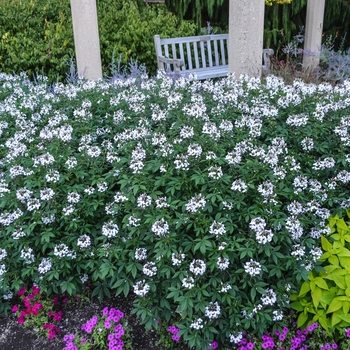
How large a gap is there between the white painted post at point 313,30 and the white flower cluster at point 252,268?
18.4 feet

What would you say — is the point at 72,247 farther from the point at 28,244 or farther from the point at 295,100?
the point at 295,100

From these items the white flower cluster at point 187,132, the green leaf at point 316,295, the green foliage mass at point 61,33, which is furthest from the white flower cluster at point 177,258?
the green foliage mass at point 61,33

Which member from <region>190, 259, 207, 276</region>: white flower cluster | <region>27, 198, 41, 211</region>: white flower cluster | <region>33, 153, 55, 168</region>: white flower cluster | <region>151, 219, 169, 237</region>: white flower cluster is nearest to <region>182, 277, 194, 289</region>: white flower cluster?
<region>190, 259, 207, 276</region>: white flower cluster

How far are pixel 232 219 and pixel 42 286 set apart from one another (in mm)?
1198

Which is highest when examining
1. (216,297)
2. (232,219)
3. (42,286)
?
(232,219)

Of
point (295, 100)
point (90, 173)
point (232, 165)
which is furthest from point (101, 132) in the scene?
point (295, 100)

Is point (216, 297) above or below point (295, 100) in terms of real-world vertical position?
below

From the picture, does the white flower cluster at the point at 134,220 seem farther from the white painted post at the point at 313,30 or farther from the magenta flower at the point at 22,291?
the white painted post at the point at 313,30

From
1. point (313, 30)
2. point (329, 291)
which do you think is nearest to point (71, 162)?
point (329, 291)

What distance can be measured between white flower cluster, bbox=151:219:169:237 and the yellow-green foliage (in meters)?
0.89

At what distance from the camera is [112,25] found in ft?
23.1

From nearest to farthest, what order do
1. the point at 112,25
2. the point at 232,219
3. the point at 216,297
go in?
the point at 216,297, the point at 232,219, the point at 112,25

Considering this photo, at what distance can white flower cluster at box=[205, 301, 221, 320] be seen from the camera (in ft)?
7.39

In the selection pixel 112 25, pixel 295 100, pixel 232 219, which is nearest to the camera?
pixel 232 219
